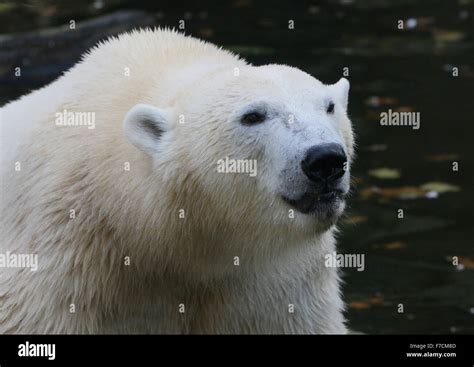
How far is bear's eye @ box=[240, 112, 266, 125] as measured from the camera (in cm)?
475

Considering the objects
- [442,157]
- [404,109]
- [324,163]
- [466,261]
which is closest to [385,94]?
[404,109]

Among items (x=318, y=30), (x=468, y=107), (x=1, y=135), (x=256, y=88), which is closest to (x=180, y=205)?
(x=256, y=88)

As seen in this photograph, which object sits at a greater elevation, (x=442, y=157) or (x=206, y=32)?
(x=206, y=32)

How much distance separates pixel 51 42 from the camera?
1038 centimetres

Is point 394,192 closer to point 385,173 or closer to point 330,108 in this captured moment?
point 385,173

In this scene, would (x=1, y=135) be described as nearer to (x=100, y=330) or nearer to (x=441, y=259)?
(x=100, y=330)

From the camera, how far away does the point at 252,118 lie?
4.77 meters

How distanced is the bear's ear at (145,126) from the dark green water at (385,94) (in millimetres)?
2341

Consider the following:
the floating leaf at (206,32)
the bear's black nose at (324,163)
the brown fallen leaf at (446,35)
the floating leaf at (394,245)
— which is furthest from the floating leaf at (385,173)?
the bear's black nose at (324,163)

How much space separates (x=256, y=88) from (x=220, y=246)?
0.64 m

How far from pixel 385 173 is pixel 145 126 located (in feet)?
13.1

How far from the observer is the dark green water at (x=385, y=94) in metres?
7.26

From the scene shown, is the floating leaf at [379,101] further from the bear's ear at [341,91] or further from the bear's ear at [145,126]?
the bear's ear at [145,126]
